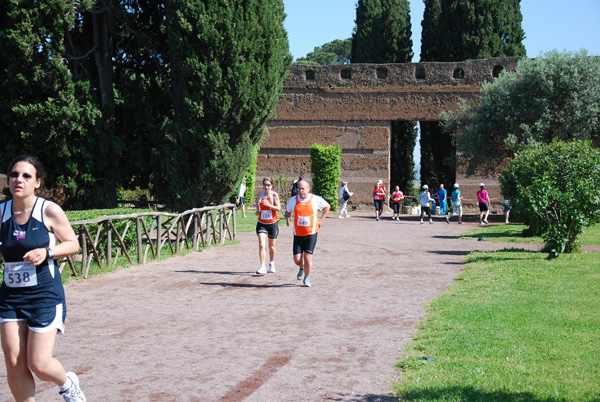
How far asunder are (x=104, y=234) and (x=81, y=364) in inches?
263

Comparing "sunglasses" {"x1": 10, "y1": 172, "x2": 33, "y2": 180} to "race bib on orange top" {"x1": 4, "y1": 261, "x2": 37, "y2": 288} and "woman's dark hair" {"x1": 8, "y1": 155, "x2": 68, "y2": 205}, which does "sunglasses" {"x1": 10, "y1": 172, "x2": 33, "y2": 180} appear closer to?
"woman's dark hair" {"x1": 8, "y1": 155, "x2": 68, "y2": 205}

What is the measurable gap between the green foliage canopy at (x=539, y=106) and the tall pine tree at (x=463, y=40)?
7206 mm

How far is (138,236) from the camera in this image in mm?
13867

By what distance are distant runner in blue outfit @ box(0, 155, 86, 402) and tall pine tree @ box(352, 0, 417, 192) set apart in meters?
36.0

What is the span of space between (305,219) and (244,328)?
3.30 m

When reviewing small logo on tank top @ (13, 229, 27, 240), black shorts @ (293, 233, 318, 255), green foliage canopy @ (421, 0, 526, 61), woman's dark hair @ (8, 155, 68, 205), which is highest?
green foliage canopy @ (421, 0, 526, 61)

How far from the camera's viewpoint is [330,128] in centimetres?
3453

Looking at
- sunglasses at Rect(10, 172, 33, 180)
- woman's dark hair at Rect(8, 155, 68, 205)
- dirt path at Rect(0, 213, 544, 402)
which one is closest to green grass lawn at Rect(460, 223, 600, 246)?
dirt path at Rect(0, 213, 544, 402)

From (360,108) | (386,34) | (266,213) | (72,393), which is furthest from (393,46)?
(72,393)

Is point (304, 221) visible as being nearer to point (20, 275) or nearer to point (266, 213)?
point (266, 213)

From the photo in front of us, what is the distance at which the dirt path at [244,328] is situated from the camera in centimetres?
582

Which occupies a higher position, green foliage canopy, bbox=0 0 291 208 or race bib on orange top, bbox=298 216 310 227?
green foliage canopy, bbox=0 0 291 208

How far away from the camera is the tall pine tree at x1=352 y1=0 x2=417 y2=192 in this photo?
4062 cm

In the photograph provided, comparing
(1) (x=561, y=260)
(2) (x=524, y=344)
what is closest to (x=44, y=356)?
(2) (x=524, y=344)
